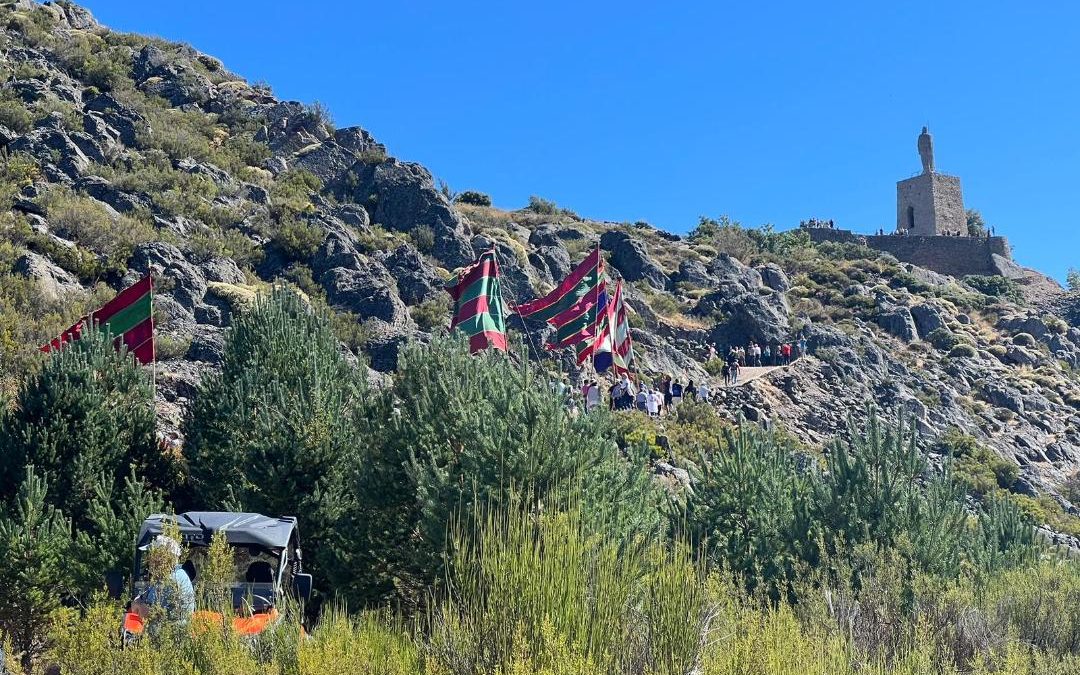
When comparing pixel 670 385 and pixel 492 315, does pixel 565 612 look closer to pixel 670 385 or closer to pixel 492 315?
pixel 492 315

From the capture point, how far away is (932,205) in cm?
8169

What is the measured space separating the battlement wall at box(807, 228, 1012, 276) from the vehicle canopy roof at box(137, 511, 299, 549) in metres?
68.5

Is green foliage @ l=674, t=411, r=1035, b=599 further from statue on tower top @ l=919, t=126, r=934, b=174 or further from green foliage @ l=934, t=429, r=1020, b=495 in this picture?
statue on tower top @ l=919, t=126, r=934, b=174

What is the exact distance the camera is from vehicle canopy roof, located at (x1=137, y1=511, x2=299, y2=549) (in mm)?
10734

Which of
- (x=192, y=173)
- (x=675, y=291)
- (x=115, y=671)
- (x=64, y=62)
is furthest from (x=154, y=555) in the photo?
(x=64, y=62)

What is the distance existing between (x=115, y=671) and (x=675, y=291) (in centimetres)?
4720

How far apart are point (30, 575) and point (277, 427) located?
4.38m

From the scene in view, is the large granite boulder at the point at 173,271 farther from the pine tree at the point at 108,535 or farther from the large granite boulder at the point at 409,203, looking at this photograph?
the pine tree at the point at 108,535

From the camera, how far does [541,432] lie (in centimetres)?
1352

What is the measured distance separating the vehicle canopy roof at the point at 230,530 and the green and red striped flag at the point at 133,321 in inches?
421

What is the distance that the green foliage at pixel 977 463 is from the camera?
1358 inches

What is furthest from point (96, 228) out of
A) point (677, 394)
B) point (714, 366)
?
point (714, 366)

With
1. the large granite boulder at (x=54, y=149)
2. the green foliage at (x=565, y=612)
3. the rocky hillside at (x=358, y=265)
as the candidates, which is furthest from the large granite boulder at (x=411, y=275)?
the green foliage at (x=565, y=612)

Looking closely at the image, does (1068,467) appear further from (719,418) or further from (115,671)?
(115,671)
